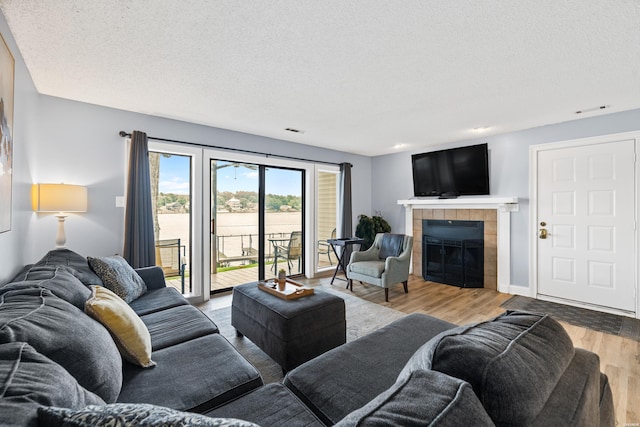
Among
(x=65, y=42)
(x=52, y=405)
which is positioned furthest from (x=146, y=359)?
(x=65, y=42)

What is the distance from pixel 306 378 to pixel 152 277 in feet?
7.22

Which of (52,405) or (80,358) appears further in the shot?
(80,358)

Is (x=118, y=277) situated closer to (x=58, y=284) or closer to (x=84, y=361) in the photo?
(x=58, y=284)

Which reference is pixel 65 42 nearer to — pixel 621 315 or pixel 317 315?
pixel 317 315

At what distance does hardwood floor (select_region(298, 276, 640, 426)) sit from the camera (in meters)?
1.98

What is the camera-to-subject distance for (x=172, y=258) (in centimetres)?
388

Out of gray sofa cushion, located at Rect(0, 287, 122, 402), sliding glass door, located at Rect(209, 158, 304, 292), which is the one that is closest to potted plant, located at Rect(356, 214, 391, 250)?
sliding glass door, located at Rect(209, 158, 304, 292)

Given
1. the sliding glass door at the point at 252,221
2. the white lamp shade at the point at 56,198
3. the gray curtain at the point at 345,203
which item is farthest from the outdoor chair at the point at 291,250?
the white lamp shade at the point at 56,198

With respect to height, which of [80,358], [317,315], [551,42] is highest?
[551,42]

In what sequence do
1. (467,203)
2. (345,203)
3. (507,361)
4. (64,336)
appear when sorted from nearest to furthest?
(507,361) → (64,336) → (467,203) → (345,203)

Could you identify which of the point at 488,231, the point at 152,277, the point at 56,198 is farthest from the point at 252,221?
the point at 488,231

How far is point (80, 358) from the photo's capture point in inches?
39.9

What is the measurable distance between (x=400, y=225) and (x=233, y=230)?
125 inches

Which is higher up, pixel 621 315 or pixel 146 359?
pixel 146 359
